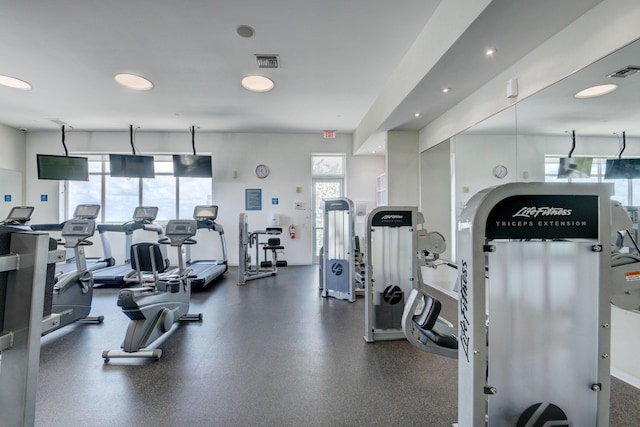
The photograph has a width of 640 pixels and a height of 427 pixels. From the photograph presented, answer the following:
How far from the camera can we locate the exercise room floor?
6.41 ft

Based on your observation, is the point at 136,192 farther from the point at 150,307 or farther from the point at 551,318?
the point at 551,318

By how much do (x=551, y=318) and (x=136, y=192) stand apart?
8517 millimetres

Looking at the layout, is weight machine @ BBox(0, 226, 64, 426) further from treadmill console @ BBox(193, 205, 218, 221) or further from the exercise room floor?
treadmill console @ BBox(193, 205, 218, 221)

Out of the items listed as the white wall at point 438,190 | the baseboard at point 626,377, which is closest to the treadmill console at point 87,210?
the white wall at point 438,190

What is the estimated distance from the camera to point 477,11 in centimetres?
226

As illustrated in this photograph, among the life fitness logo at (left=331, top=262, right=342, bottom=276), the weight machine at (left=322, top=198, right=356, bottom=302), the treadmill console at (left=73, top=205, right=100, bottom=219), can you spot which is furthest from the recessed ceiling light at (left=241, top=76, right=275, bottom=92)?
the treadmill console at (left=73, top=205, right=100, bottom=219)

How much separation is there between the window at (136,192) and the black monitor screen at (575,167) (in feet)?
23.2

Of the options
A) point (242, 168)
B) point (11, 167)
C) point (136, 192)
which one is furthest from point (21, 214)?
point (242, 168)

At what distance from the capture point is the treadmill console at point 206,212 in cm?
629

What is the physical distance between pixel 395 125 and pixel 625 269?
4.23 metres

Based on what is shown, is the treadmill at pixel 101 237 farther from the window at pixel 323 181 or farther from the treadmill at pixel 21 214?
the window at pixel 323 181

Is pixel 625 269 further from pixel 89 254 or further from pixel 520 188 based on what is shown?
pixel 89 254

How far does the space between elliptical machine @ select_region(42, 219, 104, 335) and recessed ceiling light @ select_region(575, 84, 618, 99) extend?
5.67m

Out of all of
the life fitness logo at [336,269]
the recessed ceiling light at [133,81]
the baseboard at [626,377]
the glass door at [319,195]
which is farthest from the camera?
the glass door at [319,195]
